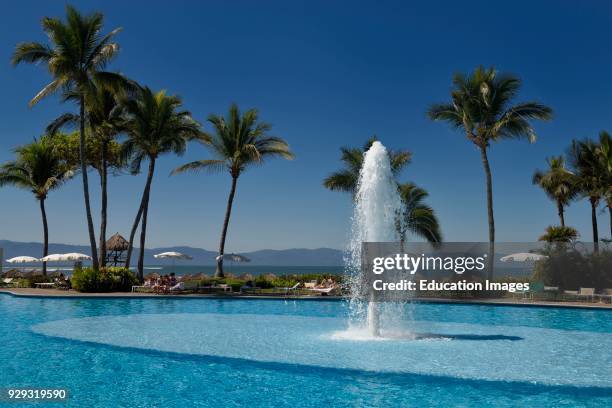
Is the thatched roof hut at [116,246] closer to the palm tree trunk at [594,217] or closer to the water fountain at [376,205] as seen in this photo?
the water fountain at [376,205]

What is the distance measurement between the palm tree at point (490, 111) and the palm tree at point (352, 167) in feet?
15.7

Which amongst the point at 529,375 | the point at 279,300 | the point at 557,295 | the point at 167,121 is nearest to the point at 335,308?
the point at 279,300

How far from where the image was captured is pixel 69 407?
26.4ft

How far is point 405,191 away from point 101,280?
19844 millimetres

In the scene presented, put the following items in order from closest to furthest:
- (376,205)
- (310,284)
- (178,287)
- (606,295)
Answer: (376,205) < (606,295) < (178,287) < (310,284)

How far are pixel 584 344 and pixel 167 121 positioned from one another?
2653 cm

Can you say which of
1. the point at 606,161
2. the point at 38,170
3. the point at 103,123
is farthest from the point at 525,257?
the point at 38,170

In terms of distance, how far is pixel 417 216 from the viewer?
35594mm

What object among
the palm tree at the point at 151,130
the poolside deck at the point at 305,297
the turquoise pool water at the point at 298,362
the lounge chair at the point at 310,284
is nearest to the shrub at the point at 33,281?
the poolside deck at the point at 305,297

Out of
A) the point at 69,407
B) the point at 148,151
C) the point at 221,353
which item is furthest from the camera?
the point at 148,151

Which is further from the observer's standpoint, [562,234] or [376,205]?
[562,234]

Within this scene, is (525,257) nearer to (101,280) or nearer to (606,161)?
(606,161)

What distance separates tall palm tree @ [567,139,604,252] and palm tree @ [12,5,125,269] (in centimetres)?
3013

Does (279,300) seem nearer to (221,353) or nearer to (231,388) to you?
(221,353)
